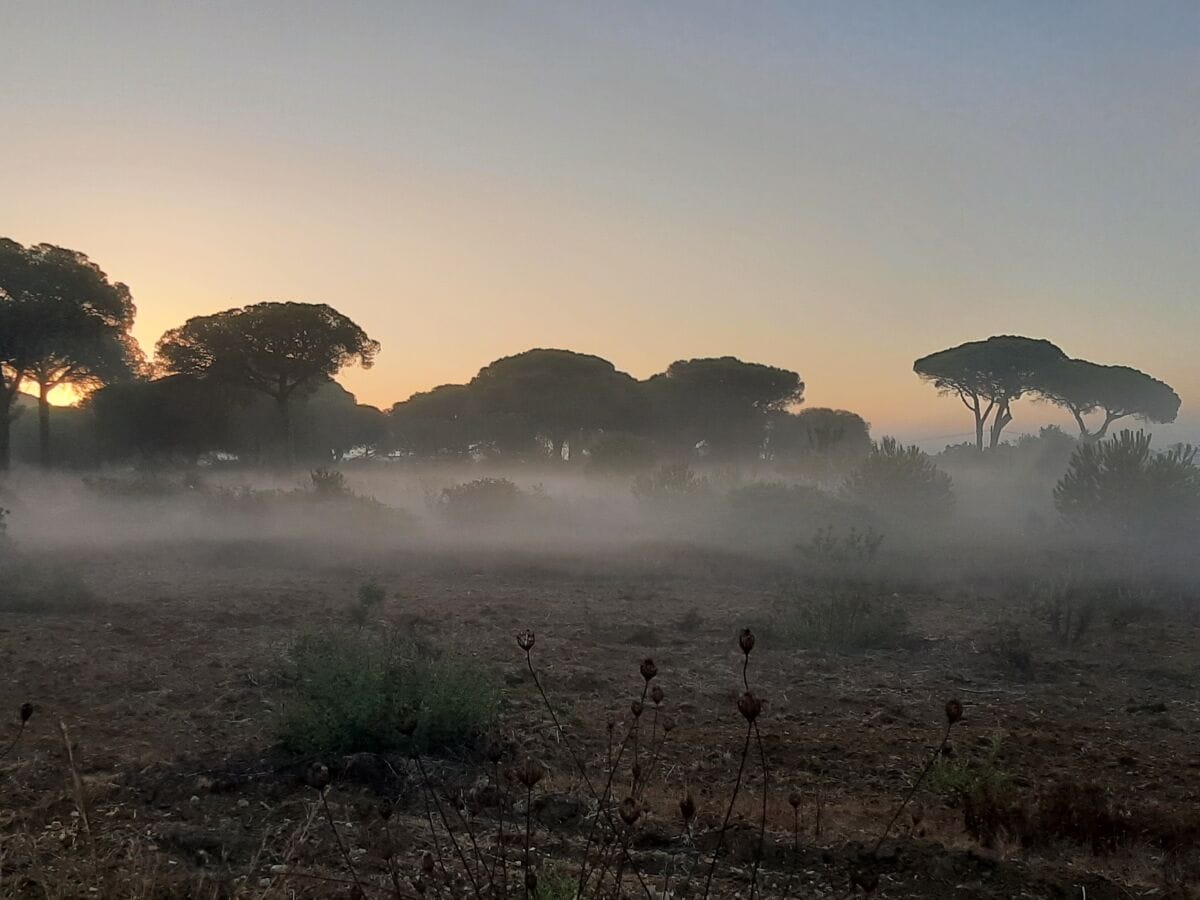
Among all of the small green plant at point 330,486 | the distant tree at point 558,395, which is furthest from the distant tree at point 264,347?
the distant tree at point 558,395

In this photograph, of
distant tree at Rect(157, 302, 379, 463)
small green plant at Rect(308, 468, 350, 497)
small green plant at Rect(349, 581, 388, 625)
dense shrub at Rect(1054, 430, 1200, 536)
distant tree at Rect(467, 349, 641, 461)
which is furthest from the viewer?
distant tree at Rect(467, 349, 641, 461)

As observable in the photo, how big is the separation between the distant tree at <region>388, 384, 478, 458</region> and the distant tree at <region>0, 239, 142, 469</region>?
12287mm

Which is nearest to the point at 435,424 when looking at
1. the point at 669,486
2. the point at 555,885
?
the point at 669,486

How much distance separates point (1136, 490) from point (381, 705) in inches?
776

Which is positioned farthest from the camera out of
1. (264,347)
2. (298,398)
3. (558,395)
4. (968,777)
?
(558,395)

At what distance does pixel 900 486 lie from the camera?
76.8ft

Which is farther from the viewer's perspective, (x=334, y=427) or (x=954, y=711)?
(x=334, y=427)

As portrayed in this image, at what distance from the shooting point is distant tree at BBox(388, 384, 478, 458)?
34969 millimetres

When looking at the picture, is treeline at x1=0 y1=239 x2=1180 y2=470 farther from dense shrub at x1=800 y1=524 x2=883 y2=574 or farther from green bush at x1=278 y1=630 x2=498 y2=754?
green bush at x1=278 y1=630 x2=498 y2=754

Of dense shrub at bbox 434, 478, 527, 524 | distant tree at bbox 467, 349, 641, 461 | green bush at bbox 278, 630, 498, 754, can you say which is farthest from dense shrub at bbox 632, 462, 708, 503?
green bush at bbox 278, 630, 498, 754

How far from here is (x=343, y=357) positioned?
27.7m

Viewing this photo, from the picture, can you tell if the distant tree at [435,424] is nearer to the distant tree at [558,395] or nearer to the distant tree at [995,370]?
the distant tree at [558,395]

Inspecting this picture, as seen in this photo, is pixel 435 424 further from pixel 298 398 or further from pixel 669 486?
pixel 669 486

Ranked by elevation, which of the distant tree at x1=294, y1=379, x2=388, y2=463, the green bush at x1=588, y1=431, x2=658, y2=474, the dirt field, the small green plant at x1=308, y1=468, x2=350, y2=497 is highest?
the distant tree at x1=294, y1=379, x2=388, y2=463
